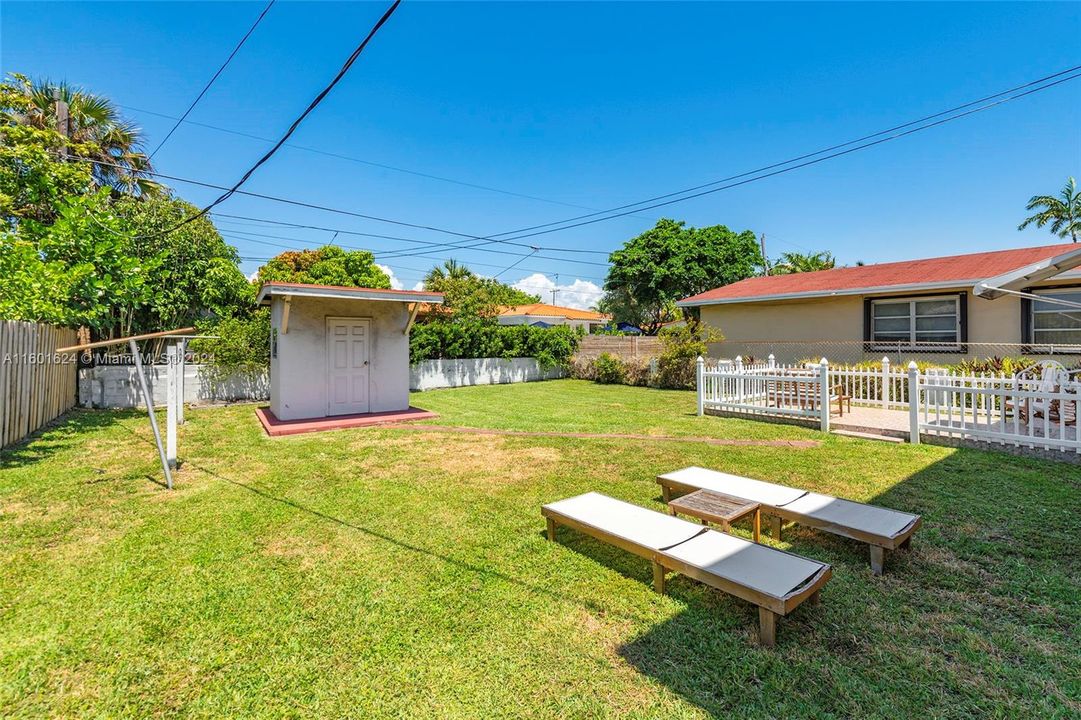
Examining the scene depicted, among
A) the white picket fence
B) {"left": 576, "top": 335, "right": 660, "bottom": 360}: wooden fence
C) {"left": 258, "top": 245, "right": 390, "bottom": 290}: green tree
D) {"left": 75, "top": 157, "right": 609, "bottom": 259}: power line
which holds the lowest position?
the white picket fence

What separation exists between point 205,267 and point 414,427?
894 centimetres

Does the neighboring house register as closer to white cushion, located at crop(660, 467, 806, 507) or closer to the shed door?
the shed door

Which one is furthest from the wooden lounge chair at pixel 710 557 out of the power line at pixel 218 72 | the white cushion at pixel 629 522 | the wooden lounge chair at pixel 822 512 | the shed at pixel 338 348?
the shed at pixel 338 348

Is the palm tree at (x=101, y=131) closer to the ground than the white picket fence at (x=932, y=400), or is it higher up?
higher up

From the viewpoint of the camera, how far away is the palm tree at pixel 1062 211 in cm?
3142

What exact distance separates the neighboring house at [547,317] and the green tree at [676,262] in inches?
288

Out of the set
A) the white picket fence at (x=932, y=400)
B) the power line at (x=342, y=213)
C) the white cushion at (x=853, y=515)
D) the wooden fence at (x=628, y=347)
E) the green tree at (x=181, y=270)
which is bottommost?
the white cushion at (x=853, y=515)

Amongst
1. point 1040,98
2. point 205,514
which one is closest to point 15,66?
point 205,514

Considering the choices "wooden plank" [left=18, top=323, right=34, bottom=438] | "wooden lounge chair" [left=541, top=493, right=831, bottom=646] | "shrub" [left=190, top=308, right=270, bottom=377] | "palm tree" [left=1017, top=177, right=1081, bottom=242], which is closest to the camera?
"wooden lounge chair" [left=541, top=493, right=831, bottom=646]

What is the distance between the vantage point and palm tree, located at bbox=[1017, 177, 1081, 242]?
3142 centimetres

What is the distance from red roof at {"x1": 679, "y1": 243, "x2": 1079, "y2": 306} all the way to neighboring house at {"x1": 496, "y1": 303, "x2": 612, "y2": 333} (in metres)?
18.8

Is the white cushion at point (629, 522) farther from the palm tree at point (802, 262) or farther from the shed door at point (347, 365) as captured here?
the palm tree at point (802, 262)

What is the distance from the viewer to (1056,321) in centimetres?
1141

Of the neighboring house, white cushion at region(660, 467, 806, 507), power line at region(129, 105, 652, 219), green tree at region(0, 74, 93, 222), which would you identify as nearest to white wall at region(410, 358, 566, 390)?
power line at region(129, 105, 652, 219)
